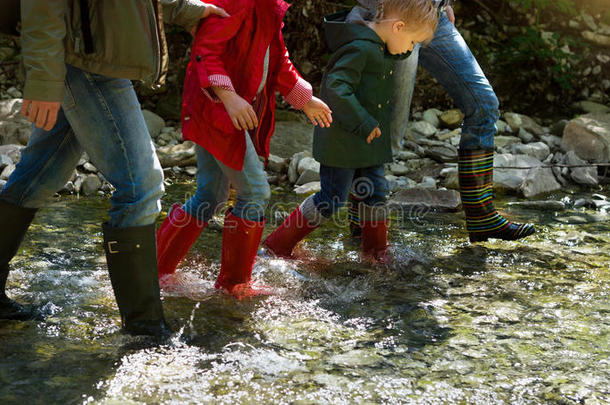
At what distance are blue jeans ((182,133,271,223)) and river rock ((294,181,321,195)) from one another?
2482 millimetres

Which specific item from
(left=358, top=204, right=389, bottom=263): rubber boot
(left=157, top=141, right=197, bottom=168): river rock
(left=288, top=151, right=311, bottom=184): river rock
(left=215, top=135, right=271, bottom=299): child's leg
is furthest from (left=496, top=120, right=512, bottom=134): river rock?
(left=215, top=135, right=271, bottom=299): child's leg

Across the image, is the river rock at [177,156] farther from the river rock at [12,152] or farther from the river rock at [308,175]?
the river rock at [12,152]

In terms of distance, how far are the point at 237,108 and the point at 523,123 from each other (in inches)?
229

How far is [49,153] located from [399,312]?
1.55m

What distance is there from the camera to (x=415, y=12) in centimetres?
331

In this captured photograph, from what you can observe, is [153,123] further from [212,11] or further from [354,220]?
[212,11]

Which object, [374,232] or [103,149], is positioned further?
[374,232]

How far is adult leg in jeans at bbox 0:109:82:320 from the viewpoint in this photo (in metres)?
2.52

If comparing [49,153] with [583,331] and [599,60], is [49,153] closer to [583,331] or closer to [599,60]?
[583,331]

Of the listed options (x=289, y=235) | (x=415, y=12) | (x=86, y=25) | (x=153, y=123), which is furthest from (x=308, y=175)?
(x=86, y=25)

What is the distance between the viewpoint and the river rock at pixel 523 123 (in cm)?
766

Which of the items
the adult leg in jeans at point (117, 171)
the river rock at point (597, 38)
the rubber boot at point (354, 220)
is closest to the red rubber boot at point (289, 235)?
the rubber boot at point (354, 220)

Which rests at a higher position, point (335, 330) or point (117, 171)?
point (117, 171)

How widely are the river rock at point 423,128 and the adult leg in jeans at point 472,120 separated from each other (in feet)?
11.5
